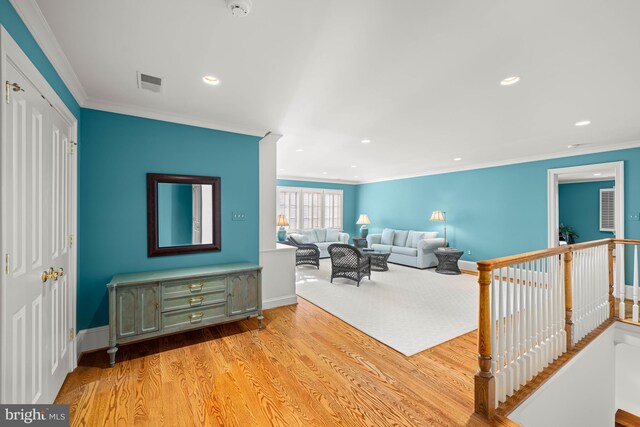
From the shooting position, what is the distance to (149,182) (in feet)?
10.0

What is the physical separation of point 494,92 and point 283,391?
3154 mm

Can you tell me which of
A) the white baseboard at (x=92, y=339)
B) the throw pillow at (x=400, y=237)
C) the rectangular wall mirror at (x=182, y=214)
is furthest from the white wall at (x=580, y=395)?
the throw pillow at (x=400, y=237)

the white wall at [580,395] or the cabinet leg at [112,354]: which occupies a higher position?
the cabinet leg at [112,354]

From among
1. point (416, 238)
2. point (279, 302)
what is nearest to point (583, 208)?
point (416, 238)

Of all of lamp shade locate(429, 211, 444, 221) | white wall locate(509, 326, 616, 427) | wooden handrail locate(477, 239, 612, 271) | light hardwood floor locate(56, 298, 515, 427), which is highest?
lamp shade locate(429, 211, 444, 221)

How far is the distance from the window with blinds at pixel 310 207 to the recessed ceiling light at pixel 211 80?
19.8 feet

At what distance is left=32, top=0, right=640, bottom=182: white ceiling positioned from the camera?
1.56 metres

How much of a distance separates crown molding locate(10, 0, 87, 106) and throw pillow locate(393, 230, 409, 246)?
694 cm

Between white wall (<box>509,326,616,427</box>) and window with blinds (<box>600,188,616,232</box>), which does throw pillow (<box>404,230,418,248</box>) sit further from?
window with blinds (<box>600,188,616,232</box>)

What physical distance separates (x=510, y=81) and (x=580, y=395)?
304 centimetres

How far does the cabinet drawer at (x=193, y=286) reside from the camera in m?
2.76

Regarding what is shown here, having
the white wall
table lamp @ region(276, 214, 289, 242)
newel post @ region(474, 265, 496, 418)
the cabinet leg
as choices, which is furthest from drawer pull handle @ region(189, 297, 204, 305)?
table lamp @ region(276, 214, 289, 242)

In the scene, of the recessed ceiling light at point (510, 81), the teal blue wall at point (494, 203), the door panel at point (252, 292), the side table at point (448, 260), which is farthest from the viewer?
the side table at point (448, 260)

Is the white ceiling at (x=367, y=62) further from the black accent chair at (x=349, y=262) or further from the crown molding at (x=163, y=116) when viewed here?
the black accent chair at (x=349, y=262)
